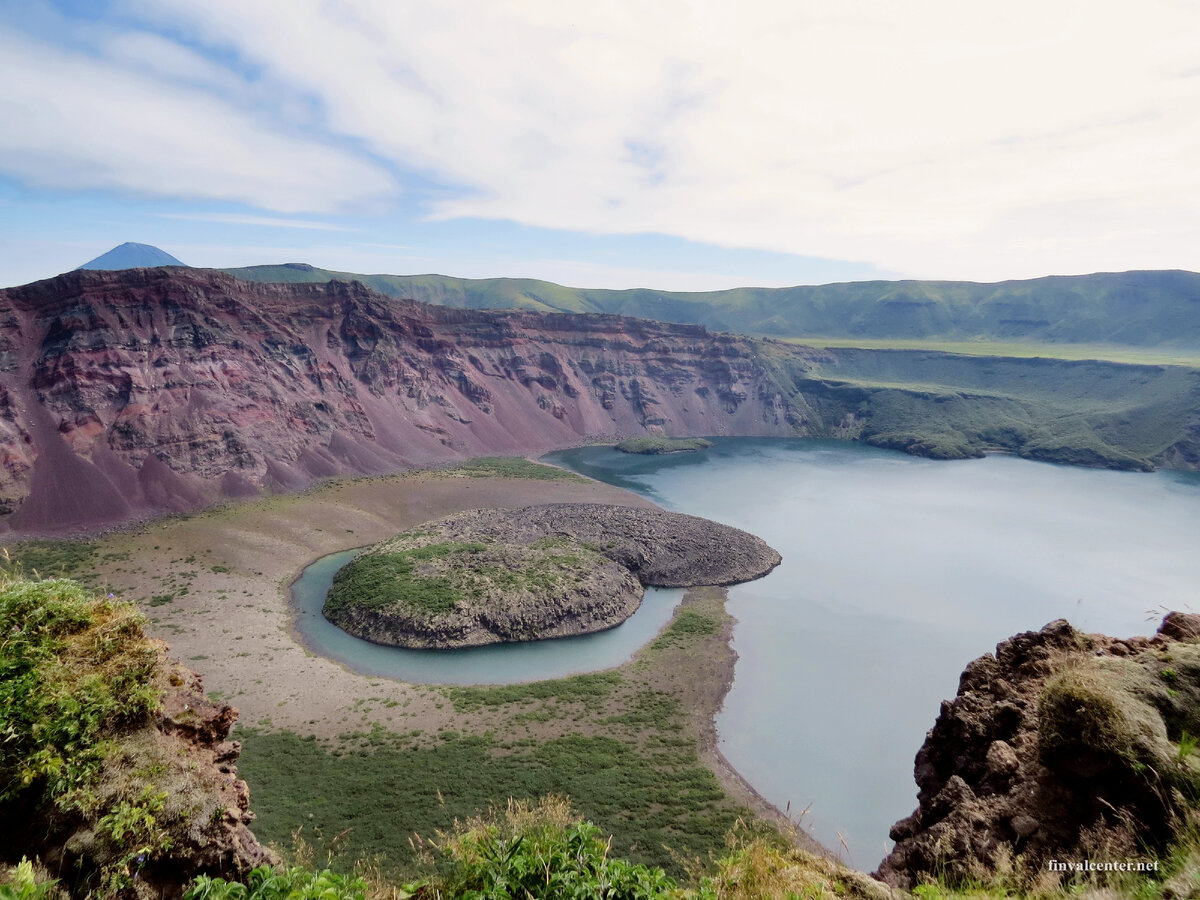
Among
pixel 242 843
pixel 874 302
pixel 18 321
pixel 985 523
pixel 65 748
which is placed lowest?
pixel 985 523

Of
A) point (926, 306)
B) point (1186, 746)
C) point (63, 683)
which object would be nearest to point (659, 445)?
point (1186, 746)

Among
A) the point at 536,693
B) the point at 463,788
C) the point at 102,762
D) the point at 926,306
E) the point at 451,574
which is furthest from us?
the point at 926,306

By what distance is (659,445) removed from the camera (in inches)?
3319

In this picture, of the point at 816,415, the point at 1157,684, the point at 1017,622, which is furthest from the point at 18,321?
the point at 816,415

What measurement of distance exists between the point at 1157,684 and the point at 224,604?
1433 inches

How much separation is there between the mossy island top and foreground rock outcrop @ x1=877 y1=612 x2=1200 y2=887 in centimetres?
2429

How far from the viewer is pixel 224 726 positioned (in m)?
7.54

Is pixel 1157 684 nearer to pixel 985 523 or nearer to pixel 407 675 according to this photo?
pixel 407 675

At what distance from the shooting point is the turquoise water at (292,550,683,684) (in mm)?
26750

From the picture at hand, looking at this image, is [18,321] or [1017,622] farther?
[18,321]

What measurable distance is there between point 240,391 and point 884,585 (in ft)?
181

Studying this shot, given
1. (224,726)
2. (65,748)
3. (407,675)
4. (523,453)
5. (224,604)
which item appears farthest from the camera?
(523,453)

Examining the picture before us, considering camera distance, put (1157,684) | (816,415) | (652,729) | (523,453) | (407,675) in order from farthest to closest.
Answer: (816,415)
(523,453)
(407,675)
(652,729)
(1157,684)

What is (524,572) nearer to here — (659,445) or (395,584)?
(395,584)
